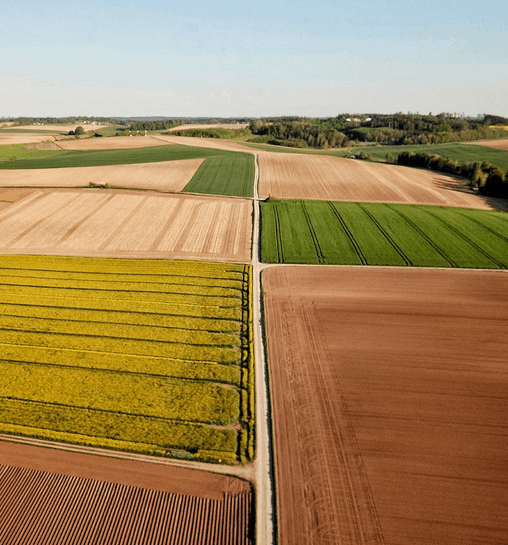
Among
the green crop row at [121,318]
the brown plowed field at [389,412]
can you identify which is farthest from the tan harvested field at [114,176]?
the brown plowed field at [389,412]

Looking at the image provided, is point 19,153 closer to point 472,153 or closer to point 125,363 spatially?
point 125,363

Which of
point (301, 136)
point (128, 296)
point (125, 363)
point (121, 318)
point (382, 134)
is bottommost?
point (125, 363)

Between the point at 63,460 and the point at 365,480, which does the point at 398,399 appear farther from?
the point at 63,460

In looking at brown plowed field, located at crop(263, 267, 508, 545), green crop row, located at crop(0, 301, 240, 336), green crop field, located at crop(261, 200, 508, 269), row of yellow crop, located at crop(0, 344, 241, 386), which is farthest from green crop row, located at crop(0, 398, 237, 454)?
green crop field, located at crop(261, 200, 508, 269)

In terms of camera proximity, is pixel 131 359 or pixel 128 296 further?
pixel 128 296

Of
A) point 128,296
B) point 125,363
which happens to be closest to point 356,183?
point 128,296

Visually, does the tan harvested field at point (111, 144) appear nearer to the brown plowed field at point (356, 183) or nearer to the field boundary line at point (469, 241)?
the brown plowed field at point (356, 183)
